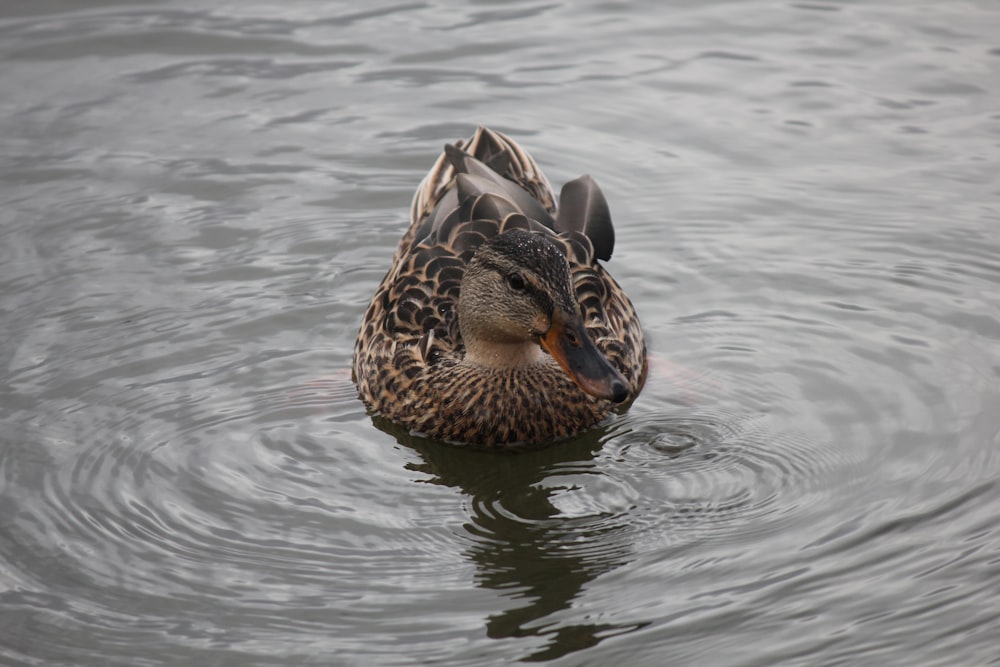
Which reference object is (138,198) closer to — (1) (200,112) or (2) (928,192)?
(1) (200,112)

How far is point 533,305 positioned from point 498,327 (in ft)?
1.17

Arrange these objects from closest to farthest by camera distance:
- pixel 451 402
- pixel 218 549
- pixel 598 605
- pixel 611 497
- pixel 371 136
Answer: pixel 598 605
pixel 218 549
pixel 611 497
pixel 451 402
pixel 371 136

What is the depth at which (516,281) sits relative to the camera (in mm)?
7391

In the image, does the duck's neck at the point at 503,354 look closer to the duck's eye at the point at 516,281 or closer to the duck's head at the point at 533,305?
the duck's head at the point at 533,305

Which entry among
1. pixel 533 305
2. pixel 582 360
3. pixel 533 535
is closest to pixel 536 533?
pixel 533 535

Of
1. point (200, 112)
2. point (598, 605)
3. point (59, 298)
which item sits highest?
point (200, 112)

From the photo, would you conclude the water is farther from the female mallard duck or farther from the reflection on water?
the female mallard duck

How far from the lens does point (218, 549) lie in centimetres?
663

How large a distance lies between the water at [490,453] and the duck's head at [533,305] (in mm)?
558

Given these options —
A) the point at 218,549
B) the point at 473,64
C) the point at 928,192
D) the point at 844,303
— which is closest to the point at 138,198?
the point at 473,64

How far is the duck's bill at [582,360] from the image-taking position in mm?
7051

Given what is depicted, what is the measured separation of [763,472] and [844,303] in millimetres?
2148

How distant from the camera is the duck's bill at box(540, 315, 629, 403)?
23.1 feet

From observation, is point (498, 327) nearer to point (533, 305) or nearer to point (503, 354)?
point (503, 354)
